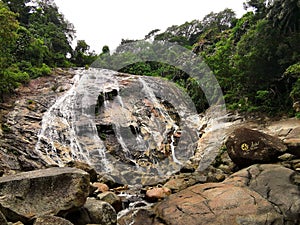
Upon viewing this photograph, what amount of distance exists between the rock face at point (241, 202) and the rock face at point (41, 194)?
202cm

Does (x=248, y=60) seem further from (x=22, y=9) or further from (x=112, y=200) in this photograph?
(x=22, y=9)

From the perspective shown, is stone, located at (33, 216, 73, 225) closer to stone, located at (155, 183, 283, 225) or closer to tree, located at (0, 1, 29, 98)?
stone, located at (155, 183, 283, 225)

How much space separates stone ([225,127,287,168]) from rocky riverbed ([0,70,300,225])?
0.03 m

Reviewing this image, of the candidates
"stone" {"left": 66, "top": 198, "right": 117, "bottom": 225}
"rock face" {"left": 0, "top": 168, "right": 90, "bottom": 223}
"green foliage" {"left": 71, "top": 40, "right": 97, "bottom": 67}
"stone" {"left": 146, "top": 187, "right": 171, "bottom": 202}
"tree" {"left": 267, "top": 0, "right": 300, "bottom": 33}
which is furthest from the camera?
"green foliage" {"left": 71, "top": 40, "right": 97, "bottom": 67}

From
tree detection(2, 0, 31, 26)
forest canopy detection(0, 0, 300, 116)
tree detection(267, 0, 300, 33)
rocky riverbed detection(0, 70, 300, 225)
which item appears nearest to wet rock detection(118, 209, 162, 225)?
rocky riverbed detection(0, 70, 300, 225)

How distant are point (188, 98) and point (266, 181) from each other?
56.5 feet

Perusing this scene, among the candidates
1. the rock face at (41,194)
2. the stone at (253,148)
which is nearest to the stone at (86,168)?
the rock face at (41,194)

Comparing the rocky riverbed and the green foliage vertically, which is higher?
the green foliage

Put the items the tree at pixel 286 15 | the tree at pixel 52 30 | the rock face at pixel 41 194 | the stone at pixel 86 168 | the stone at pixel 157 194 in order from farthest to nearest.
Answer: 1. the tree at pixel 52 30
2. the tree at pixel 286 15
3. the stone at pixel 86 168
4. the stone at pixel 157 194
5. the rock face at pixel 41 194

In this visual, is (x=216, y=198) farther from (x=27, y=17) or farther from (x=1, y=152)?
(x=27, y=17)

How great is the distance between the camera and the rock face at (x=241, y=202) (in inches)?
222

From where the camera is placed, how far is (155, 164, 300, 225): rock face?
5.63 metres

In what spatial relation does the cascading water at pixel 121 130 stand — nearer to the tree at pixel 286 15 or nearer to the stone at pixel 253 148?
the stone at pixel 253 148

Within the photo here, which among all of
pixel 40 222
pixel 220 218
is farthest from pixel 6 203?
pixel 220 218
